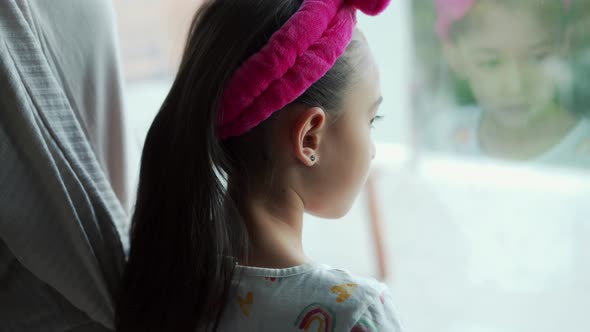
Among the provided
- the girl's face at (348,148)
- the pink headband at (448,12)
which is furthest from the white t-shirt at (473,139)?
the girl's face at (348,148)

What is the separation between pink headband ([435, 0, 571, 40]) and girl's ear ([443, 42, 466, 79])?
2 cm

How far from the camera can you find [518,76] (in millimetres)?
1363

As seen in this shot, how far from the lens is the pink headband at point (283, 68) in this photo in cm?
61

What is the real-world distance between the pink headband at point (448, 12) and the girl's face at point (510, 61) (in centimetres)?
2

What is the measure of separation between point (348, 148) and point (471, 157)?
3.24ft

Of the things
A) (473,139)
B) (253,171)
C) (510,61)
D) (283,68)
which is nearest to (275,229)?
(253,171)

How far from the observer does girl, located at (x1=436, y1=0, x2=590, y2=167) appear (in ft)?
4.13

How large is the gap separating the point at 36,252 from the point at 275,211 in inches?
9.8

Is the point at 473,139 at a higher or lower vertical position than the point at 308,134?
lower

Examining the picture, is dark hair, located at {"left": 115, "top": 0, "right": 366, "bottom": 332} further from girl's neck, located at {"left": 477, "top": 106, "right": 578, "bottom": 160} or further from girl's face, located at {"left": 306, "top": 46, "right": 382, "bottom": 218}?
girl's neck, located at {"left": 477, "top": 106, "right": 578, "bottom": 160}

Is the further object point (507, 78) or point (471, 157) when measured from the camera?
point (471, 157)

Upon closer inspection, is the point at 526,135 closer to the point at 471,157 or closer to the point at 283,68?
the point at 471,157

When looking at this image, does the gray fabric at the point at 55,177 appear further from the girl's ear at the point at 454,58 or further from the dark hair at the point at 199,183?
the girl's ear at the point at 454,58

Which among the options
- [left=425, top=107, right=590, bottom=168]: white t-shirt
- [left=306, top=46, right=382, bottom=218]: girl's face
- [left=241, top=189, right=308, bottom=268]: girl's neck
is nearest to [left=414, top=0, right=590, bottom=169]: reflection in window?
[left=425, top=107, right=590, bottom=168]: white t-shirt
